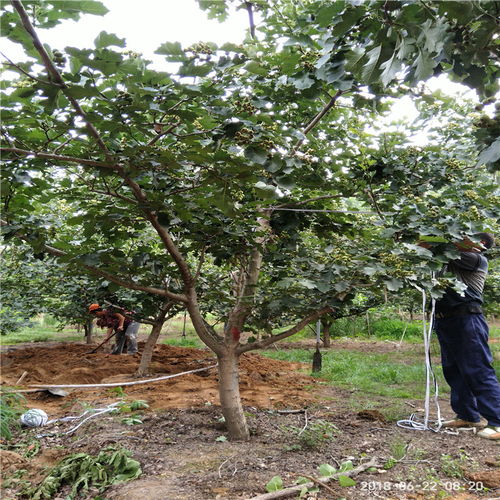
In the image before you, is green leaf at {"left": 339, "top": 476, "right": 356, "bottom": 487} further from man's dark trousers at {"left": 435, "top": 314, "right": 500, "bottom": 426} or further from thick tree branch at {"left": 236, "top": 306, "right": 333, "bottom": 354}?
man's dark trousers at {"left": 435, "top": 314, "right": 500, "bottom": 426}

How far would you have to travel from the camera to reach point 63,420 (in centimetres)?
365

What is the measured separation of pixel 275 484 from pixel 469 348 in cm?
206

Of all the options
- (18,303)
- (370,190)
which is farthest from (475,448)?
(18,303)

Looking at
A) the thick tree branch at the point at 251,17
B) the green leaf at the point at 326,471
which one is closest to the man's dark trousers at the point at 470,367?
the green leaf at the point at 326,471

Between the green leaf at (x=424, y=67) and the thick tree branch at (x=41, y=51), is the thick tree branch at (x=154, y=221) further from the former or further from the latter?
Result: the green leaf at (x=424, y=67)

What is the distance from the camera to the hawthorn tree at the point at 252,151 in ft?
4.13

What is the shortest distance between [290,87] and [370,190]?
0.81 metres

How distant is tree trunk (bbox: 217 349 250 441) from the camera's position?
296 centimetres

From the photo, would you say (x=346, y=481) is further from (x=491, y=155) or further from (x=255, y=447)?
(x=491, y=155)

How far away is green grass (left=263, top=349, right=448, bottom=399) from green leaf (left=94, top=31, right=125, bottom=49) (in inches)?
188

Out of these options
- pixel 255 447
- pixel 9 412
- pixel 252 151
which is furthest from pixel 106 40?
pixel 9 412

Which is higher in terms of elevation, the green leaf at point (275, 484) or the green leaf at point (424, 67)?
the green leaf at point (424, 67)

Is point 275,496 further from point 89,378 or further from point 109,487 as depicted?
point 89,378

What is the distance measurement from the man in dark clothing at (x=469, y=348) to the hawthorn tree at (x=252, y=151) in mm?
786
